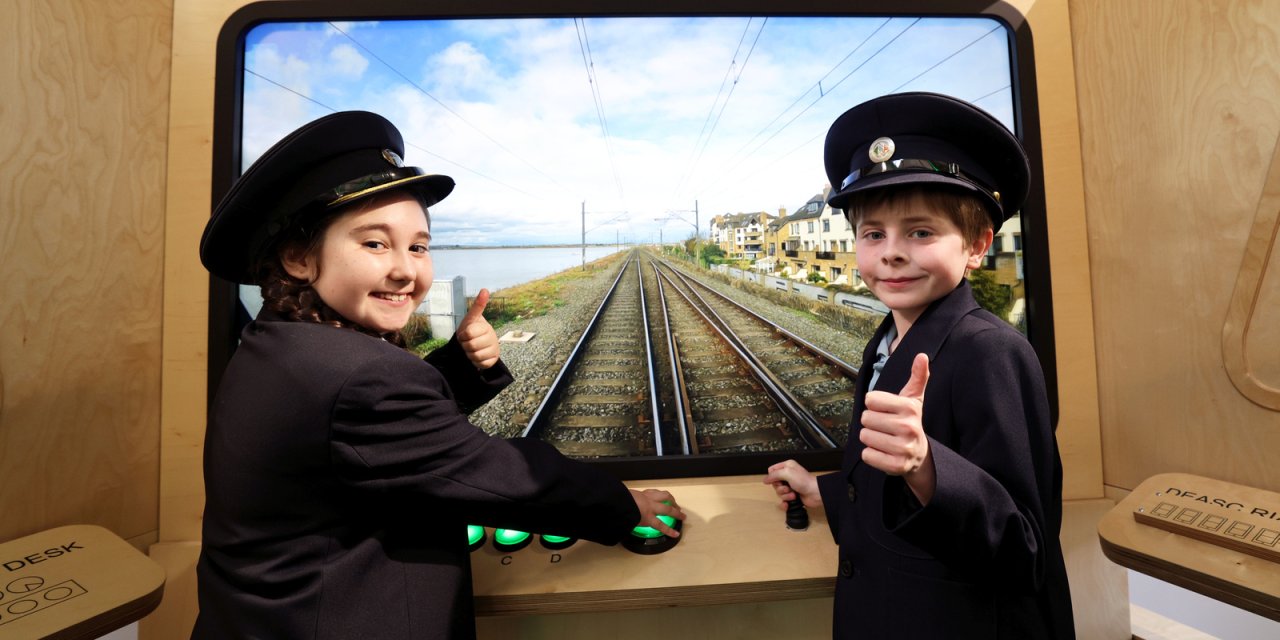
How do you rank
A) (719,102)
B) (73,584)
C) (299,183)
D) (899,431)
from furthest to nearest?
(719,102)
(73,584)
(299,183)
(899,431)

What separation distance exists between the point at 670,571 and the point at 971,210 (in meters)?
1.01

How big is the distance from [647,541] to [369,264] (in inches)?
35.7

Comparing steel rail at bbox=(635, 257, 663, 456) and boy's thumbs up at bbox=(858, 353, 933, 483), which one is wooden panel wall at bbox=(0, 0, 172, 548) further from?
boy's thumbs up at bbox=(858, 353, 933, 483)

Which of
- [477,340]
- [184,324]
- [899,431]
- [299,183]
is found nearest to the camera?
[899,431]

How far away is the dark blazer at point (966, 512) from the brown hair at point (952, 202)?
0.36ft

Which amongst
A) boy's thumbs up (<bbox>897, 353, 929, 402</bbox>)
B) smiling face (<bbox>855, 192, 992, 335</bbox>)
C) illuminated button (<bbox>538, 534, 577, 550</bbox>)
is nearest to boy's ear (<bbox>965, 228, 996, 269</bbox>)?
smiling face (<bbox>855, 192, 992, 335</bbox>)

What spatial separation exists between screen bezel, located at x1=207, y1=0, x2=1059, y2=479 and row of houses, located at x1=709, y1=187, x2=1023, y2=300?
0.05 meters

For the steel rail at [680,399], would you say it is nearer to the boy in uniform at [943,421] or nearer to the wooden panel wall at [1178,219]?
the boy in uniform at [943,421]

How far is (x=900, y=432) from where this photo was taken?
2.38 ft

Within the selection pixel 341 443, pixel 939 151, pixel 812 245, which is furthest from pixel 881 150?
pixel 341 443

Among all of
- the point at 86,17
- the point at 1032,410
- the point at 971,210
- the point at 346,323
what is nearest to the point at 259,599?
the point at 346,323

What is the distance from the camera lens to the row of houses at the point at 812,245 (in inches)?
65.1

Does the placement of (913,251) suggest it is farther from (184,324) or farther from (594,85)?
(184,324)

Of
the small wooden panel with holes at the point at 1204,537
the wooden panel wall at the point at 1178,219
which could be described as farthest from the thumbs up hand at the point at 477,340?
the wooden panel wall at the point at 1178,219
